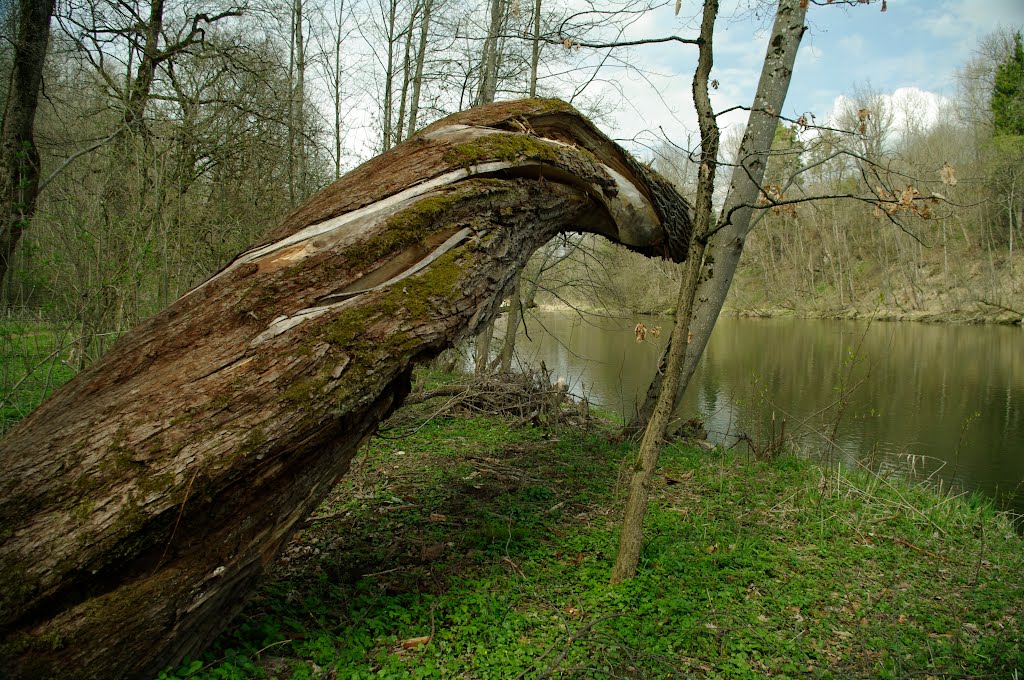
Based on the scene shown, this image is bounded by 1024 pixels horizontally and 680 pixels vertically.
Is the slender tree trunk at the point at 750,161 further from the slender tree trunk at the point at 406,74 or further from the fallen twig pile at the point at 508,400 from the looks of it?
the slender tree trunk at the point at 406,74

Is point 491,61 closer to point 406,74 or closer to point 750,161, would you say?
point 406,74

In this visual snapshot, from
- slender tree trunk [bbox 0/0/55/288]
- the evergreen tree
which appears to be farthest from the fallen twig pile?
the evergreen tree

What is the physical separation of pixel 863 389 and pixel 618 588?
463 inches

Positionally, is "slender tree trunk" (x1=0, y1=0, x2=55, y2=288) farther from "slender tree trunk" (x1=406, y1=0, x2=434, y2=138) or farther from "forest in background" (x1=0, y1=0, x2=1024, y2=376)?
"slender tree trunk" (x1=406, y1=0, x2=434, y2=138)

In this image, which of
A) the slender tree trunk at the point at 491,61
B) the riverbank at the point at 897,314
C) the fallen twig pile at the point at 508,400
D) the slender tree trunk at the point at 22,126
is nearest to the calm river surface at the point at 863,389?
the fallen twig pile at the point at 508,400

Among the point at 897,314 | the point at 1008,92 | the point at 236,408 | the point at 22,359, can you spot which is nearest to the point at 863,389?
the point at 236,408

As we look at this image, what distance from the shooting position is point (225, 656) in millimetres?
2240

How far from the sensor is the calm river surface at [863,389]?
7578 mm

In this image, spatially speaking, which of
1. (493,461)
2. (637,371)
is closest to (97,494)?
(493,461)

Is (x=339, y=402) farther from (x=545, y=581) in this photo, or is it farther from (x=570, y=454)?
(x=570, y=454)

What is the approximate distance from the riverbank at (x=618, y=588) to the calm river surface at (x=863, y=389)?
1214mm

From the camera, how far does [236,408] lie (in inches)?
84.3

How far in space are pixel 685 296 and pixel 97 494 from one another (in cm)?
269

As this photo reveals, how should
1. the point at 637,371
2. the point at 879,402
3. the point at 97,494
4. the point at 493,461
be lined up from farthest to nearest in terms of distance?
the point at 637,371, the point at 879,402, the point at 493,461, the point at 97,494
